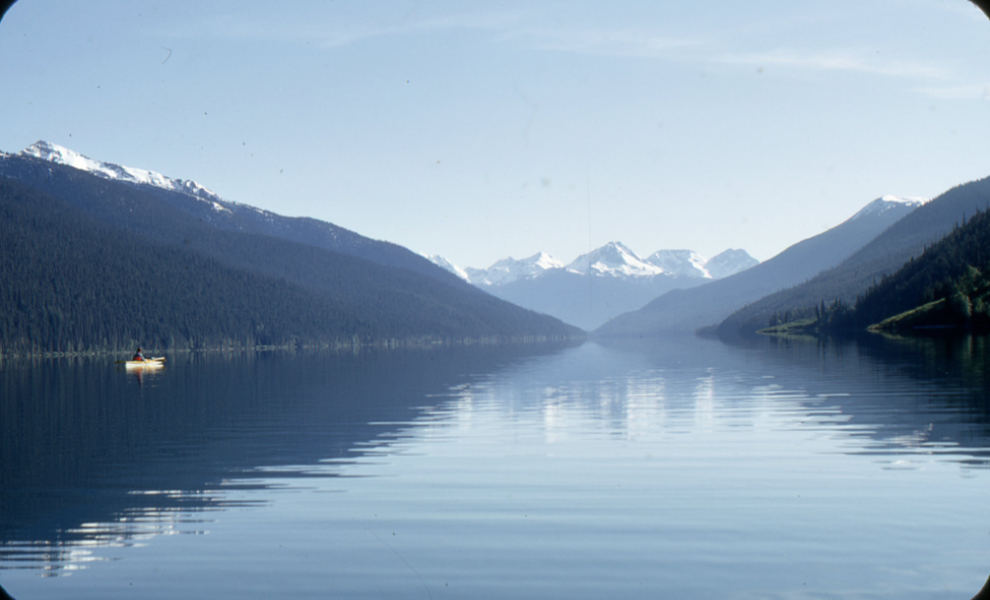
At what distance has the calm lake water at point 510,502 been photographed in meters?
16.0

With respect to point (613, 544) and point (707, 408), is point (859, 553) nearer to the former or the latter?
point (613, 544)

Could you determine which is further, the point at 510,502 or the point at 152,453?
the point at 152,453

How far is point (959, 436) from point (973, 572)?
54.5 feet

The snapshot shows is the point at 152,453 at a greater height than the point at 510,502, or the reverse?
the point at 152,453

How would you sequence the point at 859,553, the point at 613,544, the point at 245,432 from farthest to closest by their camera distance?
the point at 245,432, the point at 613,544, the point at 859,553

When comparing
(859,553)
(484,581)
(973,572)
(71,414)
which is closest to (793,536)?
(859,553)

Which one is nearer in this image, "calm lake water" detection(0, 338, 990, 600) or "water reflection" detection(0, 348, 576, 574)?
"calm lake water" detection(0, 338, 990, 600)

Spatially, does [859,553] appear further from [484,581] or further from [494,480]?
[494,480]

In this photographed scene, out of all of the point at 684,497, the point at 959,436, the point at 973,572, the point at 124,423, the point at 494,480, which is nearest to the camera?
the point at 973,572

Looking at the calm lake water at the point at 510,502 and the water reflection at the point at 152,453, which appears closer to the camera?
the calm lake water at the point at 510,502

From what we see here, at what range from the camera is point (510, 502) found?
22672mm

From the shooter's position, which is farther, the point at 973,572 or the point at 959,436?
the point at 959,436

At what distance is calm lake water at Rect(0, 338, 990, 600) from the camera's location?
1596 centimetres

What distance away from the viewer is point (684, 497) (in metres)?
22.5
